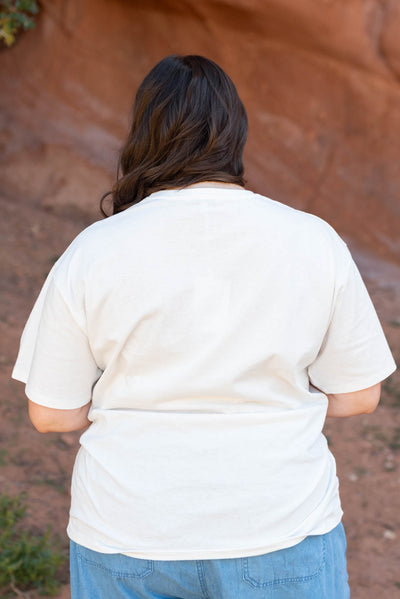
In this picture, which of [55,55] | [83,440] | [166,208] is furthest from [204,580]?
[55,55]

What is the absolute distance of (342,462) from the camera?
380 cm

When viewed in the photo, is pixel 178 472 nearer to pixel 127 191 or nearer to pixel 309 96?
pixel 127 191

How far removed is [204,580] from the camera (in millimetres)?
1267

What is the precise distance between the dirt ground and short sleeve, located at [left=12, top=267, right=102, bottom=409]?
1590 millimetres

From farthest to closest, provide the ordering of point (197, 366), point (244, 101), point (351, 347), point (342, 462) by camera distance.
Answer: point (244, 101) < point (342, 462) < point (351, 347) < point (197, 366)

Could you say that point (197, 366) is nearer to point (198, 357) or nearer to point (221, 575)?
point (198, 357)

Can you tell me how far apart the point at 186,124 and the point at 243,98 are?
5038 mm

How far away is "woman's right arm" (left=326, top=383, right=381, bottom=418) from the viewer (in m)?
1.42

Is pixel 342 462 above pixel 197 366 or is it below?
below

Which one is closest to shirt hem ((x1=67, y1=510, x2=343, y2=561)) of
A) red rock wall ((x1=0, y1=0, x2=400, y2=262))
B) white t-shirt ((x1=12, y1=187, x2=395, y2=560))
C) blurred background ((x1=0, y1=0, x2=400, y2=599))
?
white t-shirt ((x1=12, y1=187, x2=395, y2=560))

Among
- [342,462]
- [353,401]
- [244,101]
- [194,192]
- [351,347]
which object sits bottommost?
[342,462]

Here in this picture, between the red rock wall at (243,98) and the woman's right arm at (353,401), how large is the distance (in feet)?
14.9

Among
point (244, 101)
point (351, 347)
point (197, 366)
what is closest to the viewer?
point (197, 366)

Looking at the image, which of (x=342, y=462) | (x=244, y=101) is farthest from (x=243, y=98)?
(x=342, y=462)
